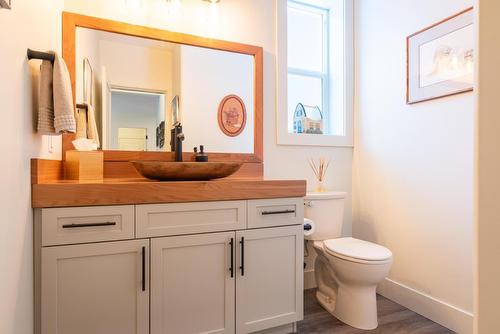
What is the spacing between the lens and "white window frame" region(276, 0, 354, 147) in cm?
224

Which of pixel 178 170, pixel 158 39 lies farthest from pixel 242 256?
pixel 158 39

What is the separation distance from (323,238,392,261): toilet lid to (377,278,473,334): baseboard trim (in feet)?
1.60

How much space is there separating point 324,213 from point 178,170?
119 cm

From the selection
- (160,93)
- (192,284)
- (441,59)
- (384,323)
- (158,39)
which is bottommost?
(384,323)

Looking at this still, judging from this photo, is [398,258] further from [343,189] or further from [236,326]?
[236,326]

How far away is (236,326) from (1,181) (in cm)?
122

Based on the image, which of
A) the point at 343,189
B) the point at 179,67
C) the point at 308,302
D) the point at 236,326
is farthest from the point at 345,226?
the point at 179,67

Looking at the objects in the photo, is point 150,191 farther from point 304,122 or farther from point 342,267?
point 304,122

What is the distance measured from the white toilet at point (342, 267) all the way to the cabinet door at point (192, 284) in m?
0.74

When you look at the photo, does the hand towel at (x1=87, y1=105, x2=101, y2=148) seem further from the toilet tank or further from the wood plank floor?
the wood plank floor

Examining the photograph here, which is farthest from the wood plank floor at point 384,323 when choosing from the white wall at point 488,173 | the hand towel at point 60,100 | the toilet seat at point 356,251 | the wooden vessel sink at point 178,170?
the hand towel at point 60,100

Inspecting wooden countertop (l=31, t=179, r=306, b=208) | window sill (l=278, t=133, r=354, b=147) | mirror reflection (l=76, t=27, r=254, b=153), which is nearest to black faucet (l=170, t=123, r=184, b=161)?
mirror reflection (l=76, t=27, r=254, b=153)

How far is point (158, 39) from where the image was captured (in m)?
1.87

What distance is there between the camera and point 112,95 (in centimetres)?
180
